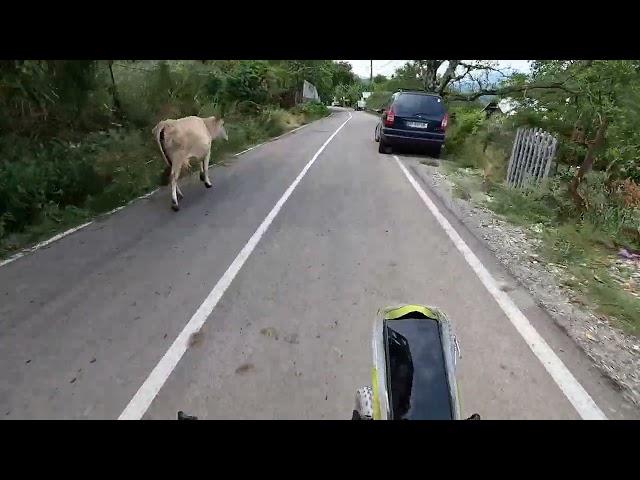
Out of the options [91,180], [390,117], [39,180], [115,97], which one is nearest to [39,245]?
[39,180]

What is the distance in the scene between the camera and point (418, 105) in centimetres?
1308

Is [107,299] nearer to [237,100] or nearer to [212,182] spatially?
[212,182]

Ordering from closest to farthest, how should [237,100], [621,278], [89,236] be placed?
[621,278]
[89,236]
[237,100]

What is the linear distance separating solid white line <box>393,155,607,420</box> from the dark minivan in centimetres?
829

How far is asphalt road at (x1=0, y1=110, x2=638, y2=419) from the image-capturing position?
272 centimetres

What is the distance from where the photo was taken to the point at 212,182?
9.10 meters

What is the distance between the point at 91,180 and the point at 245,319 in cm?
521

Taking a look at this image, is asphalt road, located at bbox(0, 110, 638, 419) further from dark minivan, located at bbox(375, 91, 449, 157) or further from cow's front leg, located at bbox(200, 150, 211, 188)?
dark minivan, located at bbox(375, 91, 449, 157)

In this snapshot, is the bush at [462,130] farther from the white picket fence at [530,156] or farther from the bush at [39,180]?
the bush at [39,180]

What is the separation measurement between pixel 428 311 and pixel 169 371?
1.98 m

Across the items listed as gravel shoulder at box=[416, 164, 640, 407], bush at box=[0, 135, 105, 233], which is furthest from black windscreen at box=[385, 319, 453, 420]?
bush at box=[0, 135, 105, 233]

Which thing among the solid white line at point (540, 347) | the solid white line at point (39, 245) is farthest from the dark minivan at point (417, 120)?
the solid white line at point (39, 245)

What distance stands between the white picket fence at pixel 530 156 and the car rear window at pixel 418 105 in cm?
387
